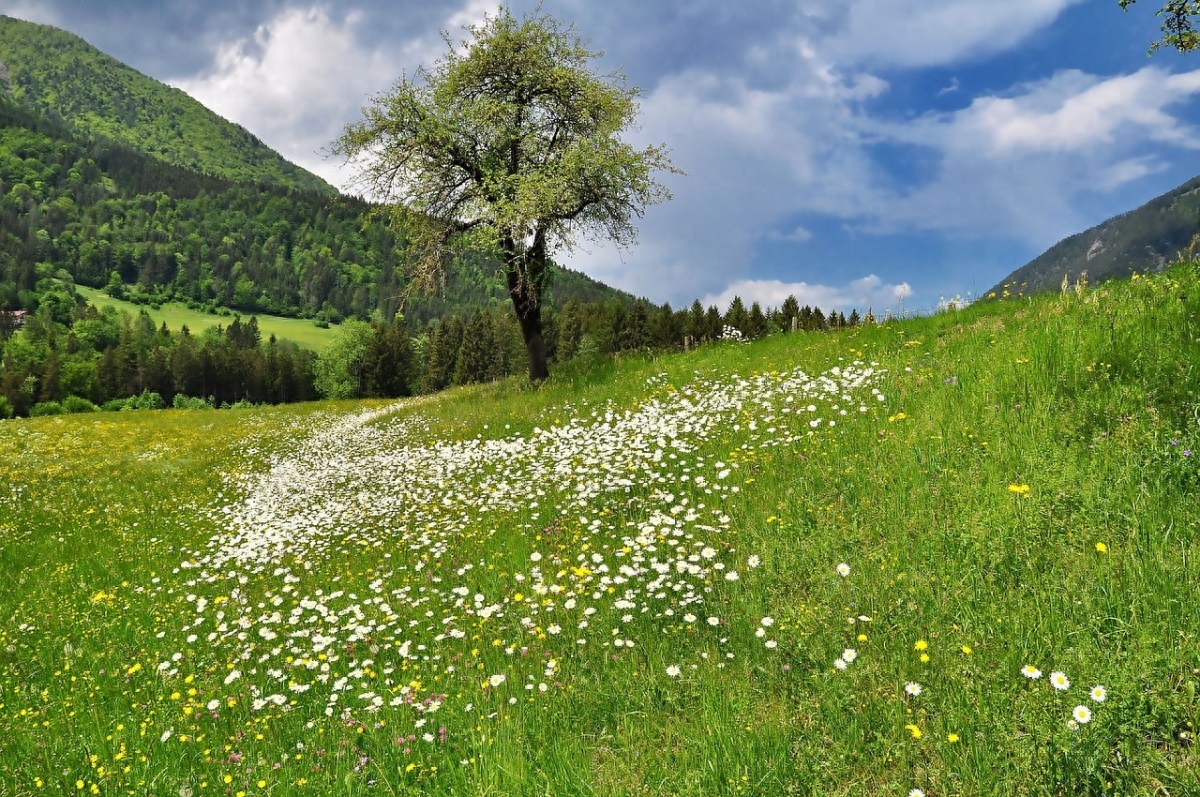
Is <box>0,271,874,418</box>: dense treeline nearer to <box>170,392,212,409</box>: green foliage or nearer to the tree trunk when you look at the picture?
<box>170,392,212,409</box>: green foliage

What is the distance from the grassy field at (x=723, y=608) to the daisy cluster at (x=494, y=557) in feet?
0.20

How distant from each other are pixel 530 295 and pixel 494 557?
49.3 ft

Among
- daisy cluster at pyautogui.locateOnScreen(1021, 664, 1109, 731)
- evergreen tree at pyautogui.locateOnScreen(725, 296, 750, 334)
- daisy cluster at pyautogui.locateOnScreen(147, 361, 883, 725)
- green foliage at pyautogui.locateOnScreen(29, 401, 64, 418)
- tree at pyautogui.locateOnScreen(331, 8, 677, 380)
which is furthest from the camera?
evergreen tree at pyautogui.locateOnScreen(725, 296, 750, 334)

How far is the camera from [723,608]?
19.4ft

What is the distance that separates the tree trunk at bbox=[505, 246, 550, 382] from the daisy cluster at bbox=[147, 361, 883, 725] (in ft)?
25.7

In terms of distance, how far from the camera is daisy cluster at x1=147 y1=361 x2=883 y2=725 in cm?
610

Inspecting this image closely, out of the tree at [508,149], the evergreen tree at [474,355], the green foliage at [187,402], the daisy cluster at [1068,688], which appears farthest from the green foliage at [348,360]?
the daisy cluster at [1068,688]

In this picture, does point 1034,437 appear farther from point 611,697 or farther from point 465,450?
point 465,450

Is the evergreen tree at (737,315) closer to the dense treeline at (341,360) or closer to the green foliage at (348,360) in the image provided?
the dense treeline at (341,360)

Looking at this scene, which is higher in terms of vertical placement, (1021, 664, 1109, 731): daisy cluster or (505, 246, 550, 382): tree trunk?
(505, 246, 550, 382): tree trunk

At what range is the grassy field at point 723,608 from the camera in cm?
385

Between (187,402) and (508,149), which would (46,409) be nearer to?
(187,402)

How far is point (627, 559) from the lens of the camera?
7520mm

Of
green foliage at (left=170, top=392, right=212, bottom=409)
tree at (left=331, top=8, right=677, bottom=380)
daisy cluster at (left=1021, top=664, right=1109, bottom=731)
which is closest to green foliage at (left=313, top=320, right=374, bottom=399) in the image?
green foliage at (left=170, top=392, right=212, bottom=409)
